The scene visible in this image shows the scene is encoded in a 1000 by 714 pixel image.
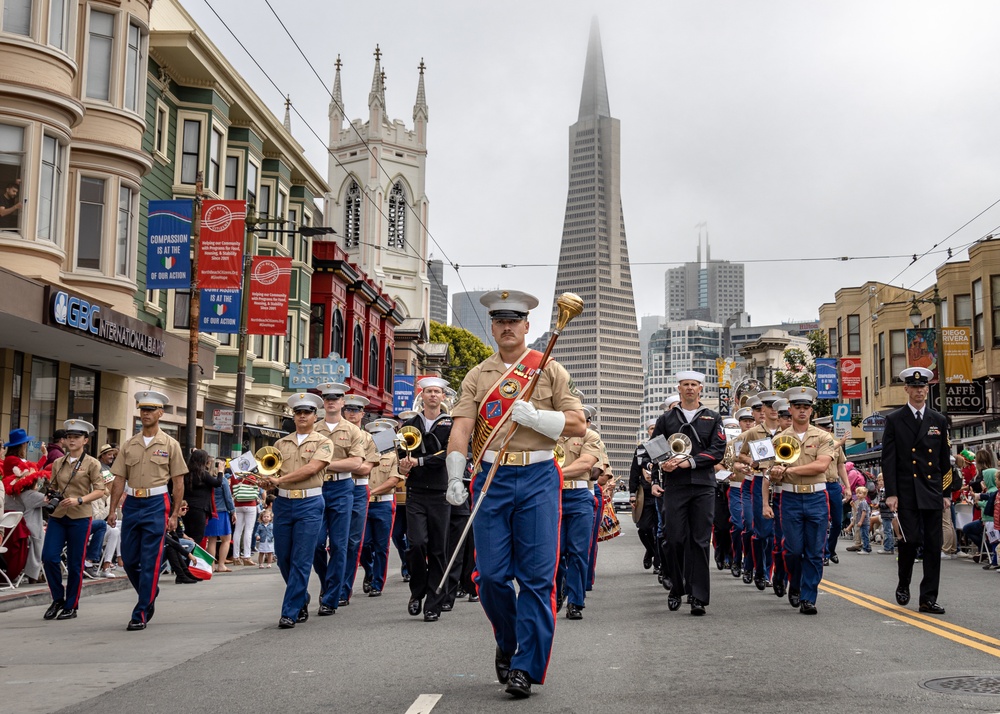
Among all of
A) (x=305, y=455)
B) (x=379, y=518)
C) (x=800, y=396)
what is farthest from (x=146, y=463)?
(x=800, y=396)

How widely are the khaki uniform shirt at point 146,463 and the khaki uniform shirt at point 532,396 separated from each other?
455cm

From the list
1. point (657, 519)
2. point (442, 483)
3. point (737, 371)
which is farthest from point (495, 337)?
point (737, 371)

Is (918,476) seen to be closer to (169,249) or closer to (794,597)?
(794,597)

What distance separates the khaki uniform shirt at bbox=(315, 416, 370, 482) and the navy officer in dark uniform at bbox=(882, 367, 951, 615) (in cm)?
498

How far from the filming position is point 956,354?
31.3 meters

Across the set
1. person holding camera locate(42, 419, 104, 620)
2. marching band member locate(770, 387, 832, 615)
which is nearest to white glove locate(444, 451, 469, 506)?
marching band member locate(770, 387, 832, 615)

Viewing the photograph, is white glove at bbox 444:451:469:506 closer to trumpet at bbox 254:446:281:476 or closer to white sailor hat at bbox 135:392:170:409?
trumpet at bbox 254:446:281:476

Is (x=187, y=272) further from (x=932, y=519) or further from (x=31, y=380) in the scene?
(x=932, y=519)

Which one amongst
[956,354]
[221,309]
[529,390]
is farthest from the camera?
[956,354]

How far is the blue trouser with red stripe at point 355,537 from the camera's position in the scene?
41.5 ft

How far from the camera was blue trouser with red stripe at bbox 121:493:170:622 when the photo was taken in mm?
11016

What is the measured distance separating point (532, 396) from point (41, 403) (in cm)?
1890

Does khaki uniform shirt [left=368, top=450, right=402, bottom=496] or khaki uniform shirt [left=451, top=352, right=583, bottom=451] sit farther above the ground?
khaki uniform shirt [left=451, top=352, right=583, bottom=451]

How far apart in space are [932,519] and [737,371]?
349ft
